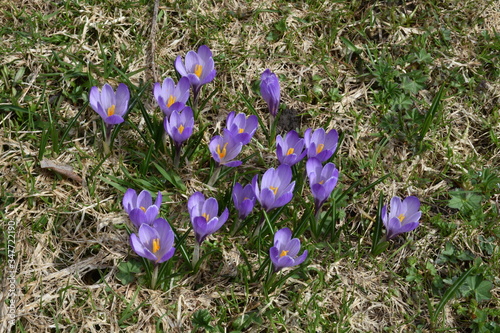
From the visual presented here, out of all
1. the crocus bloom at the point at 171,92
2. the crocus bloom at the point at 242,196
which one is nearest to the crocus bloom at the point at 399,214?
the crocus bloom at the point at 242,196

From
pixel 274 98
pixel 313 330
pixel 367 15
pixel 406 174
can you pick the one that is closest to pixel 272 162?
pixel 274 98

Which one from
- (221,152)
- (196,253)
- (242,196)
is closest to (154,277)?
(196,253)

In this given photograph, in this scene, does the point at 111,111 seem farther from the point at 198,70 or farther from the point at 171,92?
the point at 198,70

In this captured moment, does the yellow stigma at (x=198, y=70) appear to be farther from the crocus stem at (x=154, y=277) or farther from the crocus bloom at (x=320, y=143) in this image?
the crocus stem at (x=154, y=277)

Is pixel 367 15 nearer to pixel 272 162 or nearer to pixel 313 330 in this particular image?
pixel 272 162

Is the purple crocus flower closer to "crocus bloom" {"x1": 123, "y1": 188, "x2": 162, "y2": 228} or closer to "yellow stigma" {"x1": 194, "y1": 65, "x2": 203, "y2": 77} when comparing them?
"yellow stigma" {"x1": 194, "y1": 65, "x2": 203, "y2": 77}

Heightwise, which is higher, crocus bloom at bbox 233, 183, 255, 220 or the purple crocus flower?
the purple crocus flower

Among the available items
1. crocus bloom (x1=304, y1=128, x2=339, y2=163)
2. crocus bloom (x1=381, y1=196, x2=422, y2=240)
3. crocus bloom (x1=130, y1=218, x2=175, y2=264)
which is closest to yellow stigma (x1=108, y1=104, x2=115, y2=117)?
crocus bloom (x1=130, y1=218, x2=175, y2=264)

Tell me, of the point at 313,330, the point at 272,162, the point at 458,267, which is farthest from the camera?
the point at 272,162
